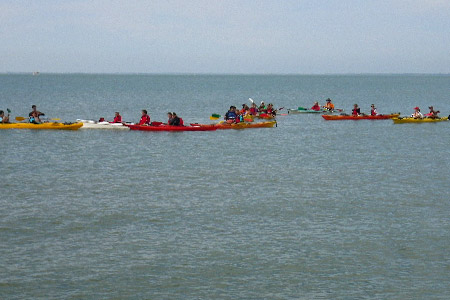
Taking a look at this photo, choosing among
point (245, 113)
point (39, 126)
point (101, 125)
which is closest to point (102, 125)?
point (101, 125)

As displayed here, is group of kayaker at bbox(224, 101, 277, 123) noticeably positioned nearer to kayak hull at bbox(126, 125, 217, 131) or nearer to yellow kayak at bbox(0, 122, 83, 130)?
kayak hull at bbox(126, 125, 217, 131)

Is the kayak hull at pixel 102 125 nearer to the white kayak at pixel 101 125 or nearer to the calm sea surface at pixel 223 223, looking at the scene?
the white kayak at pixel 101 125

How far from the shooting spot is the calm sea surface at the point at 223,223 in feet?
52.7

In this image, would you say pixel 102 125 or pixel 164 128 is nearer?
pixel 164 128

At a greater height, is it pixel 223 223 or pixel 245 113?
pixel 245 113

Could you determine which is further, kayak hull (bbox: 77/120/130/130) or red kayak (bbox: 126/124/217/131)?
kayak hull (bbox: 77/120/130/130)

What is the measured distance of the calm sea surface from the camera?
16078 mm

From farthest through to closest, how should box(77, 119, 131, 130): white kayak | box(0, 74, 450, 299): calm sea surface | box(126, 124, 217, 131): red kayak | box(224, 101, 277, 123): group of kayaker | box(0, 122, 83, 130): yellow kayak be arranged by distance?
box(224, 101, 277, 123): group of kayaker < box(77, 119, 131, 130): white kayak < box(126, 124, 217, 131): red kayak < box(0, 122, 83, 130): yellow kayak < box(0, 74, 450, 299): calm sea surface

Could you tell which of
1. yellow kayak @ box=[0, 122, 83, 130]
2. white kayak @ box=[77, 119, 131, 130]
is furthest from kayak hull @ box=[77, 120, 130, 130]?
yellow kayak @ box=[0, 122, 83, 130]

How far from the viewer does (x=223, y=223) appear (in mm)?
21547

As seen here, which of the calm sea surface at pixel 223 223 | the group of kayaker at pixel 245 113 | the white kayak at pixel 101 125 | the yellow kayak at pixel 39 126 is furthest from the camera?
the group of kayaker at pixel 245 113

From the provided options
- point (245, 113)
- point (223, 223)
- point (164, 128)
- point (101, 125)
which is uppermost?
point (245, 113)

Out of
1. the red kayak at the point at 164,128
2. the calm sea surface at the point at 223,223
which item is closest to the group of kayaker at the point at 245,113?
the red kayak at the point at 164,128

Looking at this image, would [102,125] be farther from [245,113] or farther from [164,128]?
[245,113]
